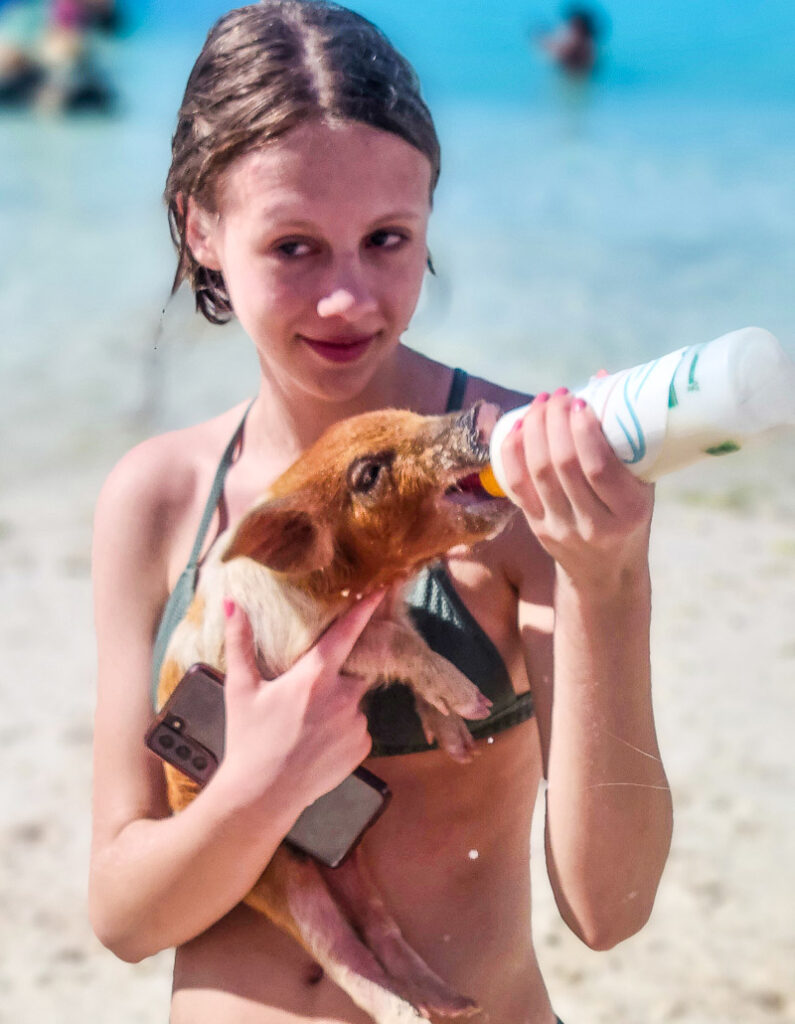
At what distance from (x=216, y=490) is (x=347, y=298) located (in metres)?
0.60

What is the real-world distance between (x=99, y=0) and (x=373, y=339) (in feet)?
75.0

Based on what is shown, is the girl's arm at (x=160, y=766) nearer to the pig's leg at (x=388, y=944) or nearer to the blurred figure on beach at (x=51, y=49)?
the pig's leg at (x=388, y=944)

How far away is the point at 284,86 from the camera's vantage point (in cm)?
179

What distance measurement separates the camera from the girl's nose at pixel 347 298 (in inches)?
69.1

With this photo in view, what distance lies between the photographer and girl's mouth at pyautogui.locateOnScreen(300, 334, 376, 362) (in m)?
1.84

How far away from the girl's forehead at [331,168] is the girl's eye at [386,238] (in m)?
0.04

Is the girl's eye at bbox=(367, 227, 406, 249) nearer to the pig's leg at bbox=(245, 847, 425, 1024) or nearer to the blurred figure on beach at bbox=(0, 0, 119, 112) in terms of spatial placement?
the pig's leg at bbox=(245, 847, 425, 1024)

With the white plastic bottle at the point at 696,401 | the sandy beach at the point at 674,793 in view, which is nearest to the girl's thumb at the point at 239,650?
the white plastic bottle at the point at 696,401

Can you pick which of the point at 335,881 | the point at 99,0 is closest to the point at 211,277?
the point at 335,881

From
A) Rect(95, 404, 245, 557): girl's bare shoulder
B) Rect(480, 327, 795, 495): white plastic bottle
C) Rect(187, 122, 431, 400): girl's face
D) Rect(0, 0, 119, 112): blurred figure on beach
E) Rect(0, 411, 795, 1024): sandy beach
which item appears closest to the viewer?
Rect(480, 327, 795, 495): white plastic bottle

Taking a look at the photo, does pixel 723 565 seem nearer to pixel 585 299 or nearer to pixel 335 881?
pixel 585 299

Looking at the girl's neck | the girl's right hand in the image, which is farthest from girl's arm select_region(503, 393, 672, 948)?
the girl's neck

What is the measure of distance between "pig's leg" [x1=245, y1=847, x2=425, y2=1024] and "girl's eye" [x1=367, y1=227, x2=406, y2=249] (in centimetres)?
108

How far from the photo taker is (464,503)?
1.77 meters
